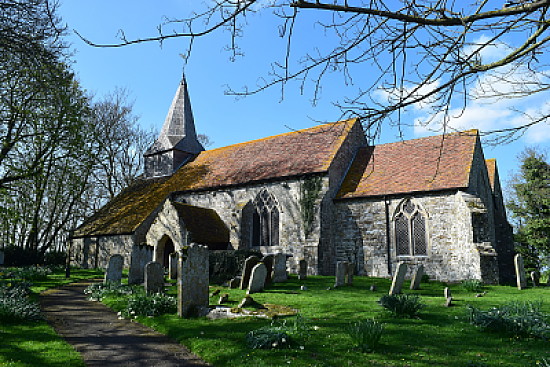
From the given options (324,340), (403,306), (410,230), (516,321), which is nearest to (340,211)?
(410,230)

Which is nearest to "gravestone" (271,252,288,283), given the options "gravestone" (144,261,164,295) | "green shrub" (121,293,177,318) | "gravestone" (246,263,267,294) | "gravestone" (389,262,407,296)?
"gravestone" (246,263,267,294)

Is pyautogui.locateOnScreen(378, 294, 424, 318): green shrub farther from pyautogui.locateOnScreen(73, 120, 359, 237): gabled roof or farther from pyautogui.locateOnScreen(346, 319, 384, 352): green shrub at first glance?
pyautogui.locateOnScreen(73, 120, 359, 237): gabled roof

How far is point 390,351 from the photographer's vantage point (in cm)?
584

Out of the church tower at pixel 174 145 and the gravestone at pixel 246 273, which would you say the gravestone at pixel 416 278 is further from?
the church tower at pixel 174 145

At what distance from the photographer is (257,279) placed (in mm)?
12070

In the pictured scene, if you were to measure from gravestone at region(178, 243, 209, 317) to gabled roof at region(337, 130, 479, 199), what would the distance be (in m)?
9.74

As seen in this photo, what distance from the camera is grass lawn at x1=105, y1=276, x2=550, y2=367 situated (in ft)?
17.8

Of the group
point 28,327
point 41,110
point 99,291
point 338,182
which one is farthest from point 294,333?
point 41,110

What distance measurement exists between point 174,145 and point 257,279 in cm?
2011

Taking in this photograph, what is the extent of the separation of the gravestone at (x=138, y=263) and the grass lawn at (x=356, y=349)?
653 centimetres

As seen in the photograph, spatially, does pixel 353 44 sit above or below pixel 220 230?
above

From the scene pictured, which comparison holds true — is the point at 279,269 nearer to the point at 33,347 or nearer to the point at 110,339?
the point at 110,339

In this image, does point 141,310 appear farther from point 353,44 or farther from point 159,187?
point 159,187

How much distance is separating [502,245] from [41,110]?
2524 centimetres
